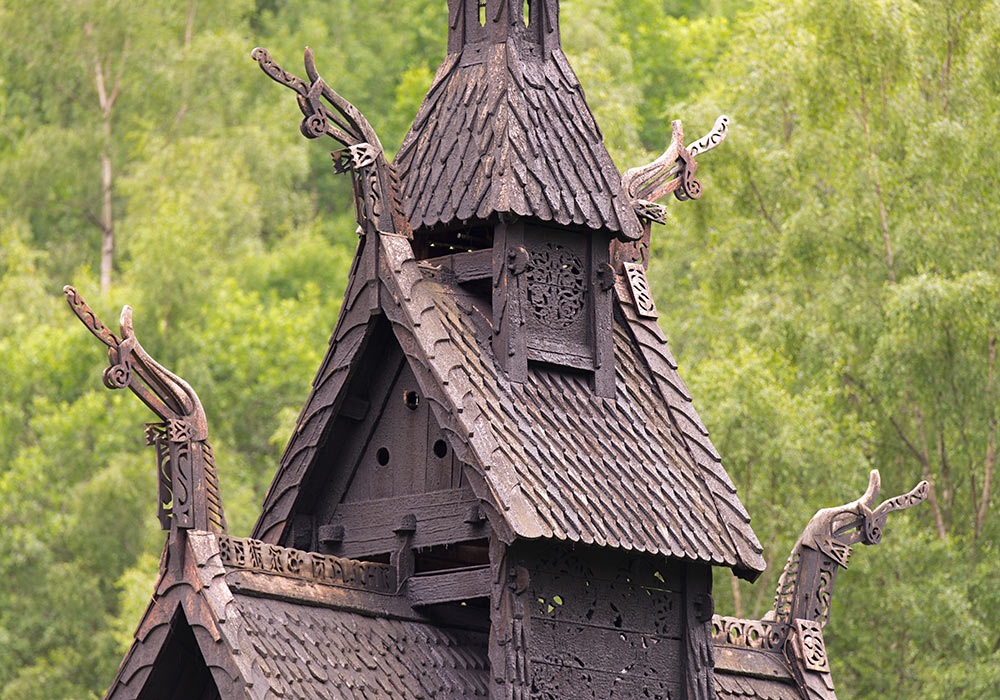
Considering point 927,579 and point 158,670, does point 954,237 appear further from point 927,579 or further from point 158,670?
point 158,670

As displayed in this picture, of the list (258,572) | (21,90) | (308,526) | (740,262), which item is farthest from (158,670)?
(21,90)

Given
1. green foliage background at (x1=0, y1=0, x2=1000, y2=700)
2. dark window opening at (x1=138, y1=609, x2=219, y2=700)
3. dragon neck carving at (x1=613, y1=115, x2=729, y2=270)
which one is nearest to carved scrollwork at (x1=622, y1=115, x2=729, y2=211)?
dragon neck carving at (x1=613, y1=115, x2=729, y2=270)

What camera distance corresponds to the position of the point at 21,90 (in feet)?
185

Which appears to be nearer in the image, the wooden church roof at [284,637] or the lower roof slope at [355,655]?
the wooden church roof at [284,637]

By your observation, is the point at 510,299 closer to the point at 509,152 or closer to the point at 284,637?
the point at 509,152

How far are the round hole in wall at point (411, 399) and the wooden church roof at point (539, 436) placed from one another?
0.40m

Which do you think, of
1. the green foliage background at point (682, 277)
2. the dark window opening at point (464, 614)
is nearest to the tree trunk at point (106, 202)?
the green foliage background at point (682, 277)

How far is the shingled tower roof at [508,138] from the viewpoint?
14.6 meters

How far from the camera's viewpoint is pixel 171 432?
43.2ft

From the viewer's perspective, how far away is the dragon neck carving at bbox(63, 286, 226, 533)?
13.0m

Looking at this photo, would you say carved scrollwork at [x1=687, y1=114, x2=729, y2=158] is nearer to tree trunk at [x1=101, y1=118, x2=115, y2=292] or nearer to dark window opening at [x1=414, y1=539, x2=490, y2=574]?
dark window opening at [x1=414, y1=539, x2=490, y2=574]

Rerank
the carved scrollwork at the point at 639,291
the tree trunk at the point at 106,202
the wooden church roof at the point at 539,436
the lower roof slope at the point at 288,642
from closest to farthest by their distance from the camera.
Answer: the lower roof slope at the point at 288,642
the wooden church roof at the point at 539,436
the carved scrollwork at the point at 639,291
the tree trunk at the point at 106,202

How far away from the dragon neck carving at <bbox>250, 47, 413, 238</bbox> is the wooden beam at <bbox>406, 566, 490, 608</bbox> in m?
2.19

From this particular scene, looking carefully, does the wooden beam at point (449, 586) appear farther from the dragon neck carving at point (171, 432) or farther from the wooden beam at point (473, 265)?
the wooden beam at point (473, 265)
